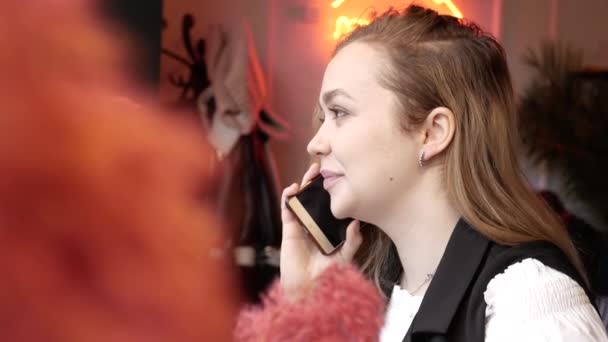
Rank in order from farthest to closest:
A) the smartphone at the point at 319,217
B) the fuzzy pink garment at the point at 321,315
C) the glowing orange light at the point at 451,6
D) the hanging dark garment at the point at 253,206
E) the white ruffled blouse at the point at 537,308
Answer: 1. the glowing orange light at the point at 451,6
2. the hanging dark garment at the point at 253,206
3. the smartphone at the point at 319,217
4. the white ruffled blouse at the point at 537,308
5. the fuzzy pink garment at the point at 321,315

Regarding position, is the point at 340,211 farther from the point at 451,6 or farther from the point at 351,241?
the point at 451,6

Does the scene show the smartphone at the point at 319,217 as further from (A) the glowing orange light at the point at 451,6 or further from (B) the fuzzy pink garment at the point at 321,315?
(A) the glowing orange light at the point at 451,6

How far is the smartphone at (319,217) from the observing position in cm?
91

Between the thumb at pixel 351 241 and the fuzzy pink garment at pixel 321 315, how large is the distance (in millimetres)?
634

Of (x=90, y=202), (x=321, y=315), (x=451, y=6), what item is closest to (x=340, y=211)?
(x=321, y=315)

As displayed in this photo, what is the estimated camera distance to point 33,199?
13 cm

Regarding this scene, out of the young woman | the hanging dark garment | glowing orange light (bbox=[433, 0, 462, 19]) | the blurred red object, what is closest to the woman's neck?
the young woman

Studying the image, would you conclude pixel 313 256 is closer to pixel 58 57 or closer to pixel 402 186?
Answer: pixel 402 186

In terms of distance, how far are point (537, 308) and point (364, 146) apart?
24cm

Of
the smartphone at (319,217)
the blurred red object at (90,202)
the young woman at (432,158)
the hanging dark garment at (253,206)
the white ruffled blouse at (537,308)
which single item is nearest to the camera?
the blurred red object at (90,202)

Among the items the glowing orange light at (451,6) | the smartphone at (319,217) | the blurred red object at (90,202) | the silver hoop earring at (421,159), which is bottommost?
the glowing orange light at (451,6)

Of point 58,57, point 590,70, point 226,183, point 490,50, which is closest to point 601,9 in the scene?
point 590,70

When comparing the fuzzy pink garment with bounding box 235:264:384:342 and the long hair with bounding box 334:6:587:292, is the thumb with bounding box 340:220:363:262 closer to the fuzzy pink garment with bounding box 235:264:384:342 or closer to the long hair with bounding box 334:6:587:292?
the long hair with bounding box 334:6:587:292

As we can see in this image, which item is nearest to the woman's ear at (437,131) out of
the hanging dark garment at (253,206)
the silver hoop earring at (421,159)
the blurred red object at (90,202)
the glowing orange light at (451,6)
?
the silver hoop earring at (421,159)
